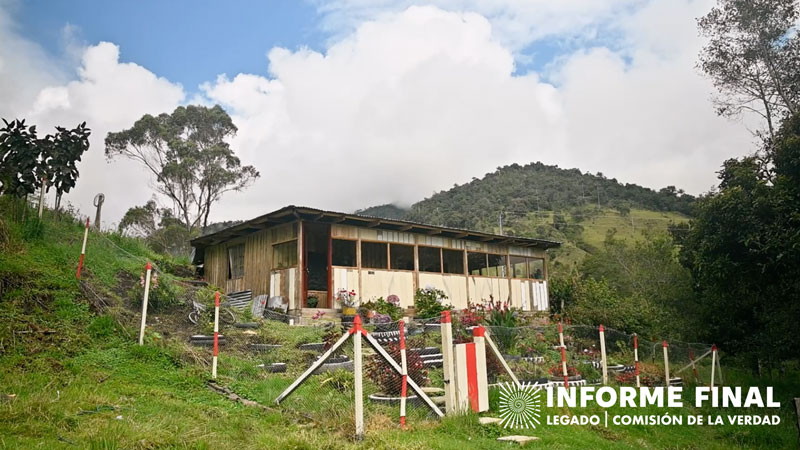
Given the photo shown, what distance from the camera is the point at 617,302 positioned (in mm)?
18719

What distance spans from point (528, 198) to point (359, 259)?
42.7 metres

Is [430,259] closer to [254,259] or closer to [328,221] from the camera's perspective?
[328,221]

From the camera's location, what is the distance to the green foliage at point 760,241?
1029cm

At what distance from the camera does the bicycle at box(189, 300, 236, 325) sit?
1108cm

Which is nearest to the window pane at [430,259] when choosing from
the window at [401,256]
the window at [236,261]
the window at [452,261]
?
the window at [401,256]

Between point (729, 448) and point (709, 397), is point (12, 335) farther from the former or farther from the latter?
point (709, 397)

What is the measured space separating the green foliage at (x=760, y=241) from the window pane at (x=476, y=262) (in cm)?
856

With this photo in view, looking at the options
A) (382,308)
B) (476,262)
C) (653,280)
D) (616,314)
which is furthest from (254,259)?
(653,280)

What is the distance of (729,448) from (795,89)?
41.2 ft

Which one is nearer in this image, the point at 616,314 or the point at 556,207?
the point at 616,314

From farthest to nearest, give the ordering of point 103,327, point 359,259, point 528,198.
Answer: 1. point 528,198
2. point 359,259
3. point 103,327

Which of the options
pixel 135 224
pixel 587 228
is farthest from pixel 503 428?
pixel 587 228

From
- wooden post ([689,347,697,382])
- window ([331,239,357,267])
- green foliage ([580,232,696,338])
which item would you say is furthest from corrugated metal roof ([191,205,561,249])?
wooden post ([689,347,697,382])

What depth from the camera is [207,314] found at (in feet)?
37.1
